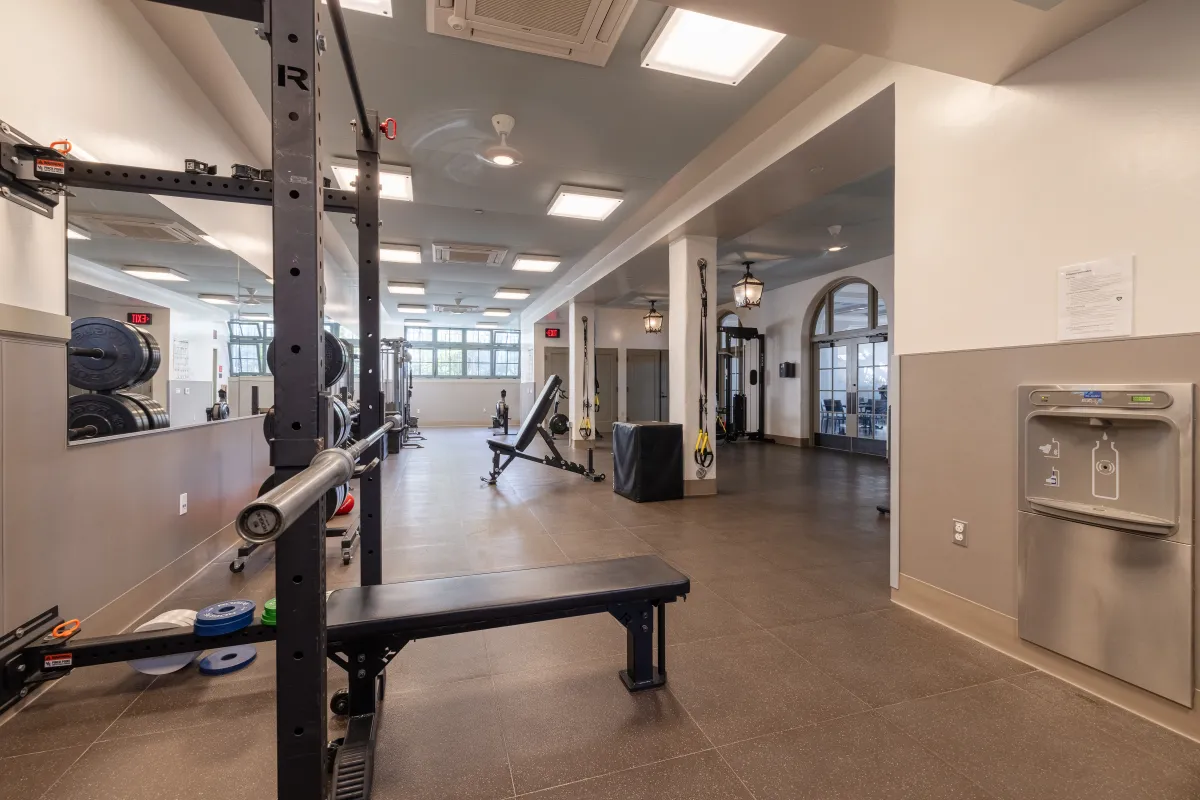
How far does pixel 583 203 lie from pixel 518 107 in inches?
69.2

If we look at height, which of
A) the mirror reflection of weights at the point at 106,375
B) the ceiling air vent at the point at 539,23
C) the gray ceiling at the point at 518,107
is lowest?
the mirror reflection of weights at the point at 106,375

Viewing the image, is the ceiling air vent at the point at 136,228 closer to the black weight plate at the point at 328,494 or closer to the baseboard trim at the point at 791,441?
the black weight plate at the point at 328,494

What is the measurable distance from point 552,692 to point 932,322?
2458 mm

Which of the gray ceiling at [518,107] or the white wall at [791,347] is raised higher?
the gray ceiling at [518,107]

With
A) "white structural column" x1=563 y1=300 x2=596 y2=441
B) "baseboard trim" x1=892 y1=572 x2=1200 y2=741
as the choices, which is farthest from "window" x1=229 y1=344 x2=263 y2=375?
"white structural column" x1=563 y1=300 x2=596 y2=441

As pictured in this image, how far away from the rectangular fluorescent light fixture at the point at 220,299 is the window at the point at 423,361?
36.4 ft

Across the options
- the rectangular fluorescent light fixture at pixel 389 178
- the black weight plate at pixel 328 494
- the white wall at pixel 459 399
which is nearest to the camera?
the black weight plate at pixel 328 494

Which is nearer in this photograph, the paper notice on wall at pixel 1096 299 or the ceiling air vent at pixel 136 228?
the paper notice on wall at pixel 1096 299

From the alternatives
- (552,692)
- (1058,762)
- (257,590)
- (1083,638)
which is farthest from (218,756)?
(1083,638)

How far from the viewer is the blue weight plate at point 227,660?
6.60 feet

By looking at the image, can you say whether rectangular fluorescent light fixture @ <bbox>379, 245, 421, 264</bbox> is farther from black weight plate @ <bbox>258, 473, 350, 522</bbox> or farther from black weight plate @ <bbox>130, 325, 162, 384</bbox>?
black weight plate @ <bbox>258, 473, 350, 522</bbox>

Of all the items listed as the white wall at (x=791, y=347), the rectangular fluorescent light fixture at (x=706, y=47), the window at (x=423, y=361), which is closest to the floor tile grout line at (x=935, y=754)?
the rectangular fluorescent light fixture at (x=706, y=47)

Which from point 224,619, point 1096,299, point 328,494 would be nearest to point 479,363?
point 224,619

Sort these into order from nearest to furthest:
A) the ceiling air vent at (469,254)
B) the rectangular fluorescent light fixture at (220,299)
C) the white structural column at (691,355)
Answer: the rectangular fluorescent light fixture at (220,299) → the white structural column at (691,355) → the ceiling air vent at (469,254)
